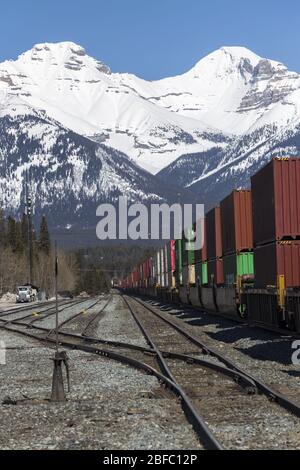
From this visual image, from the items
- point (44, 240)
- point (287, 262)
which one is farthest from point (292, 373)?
point (44, 240)

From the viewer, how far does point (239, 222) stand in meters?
28.9

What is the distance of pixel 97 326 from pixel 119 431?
2150cm

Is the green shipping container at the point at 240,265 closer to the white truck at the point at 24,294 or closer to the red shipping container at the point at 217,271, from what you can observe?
the red shipping container at the point at 217,271

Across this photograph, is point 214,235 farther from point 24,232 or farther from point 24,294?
point 24,232

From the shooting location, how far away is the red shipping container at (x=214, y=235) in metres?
34.2

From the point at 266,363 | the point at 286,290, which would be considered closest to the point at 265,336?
the point at 286,290

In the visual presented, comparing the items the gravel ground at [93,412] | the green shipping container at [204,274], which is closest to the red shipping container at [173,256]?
the green shipping container at [204,274]

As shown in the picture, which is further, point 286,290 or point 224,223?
point 224,223

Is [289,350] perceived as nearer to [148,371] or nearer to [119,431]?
[148,371]

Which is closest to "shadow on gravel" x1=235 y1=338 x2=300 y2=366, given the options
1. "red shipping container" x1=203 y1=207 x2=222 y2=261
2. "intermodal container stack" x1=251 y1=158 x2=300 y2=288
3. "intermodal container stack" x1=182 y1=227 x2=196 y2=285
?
"intermodal container stack" x1=251 y1=158 x2=300 y2=288

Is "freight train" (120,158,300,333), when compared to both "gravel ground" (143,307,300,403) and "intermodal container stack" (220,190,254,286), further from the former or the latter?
"gravel ground" (143,307,300,403)

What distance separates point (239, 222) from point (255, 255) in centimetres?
483

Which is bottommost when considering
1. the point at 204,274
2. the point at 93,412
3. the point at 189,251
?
the point at 93,412
